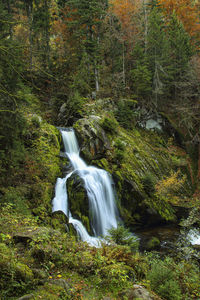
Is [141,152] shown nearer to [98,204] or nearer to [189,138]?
[98,204]

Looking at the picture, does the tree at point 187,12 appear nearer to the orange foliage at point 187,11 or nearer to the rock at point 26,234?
the orange foliage at point 187,11

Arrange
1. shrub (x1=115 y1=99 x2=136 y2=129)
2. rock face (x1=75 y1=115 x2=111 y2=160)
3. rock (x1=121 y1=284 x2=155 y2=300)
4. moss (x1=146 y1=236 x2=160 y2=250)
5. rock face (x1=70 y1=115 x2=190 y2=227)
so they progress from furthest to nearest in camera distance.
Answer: shrub (x1=115 y1=99 x2=136 y2=129) < rock face (x1=75 y1=115 x2=111 y2=160) < rock face (x1=70 y1=115 x2=190 y2=227) < moss (x1=146 y1=236 x2=160 y2=250) < rock (x1=121 y1=284 x2=155 y2=300)

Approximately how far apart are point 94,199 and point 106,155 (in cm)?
398

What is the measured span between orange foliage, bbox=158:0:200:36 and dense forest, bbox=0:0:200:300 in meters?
0.12

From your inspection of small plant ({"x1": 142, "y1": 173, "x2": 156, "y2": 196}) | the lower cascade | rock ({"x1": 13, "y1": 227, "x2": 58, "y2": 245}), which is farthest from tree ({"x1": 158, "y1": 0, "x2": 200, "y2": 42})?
rock ({"x1": 13, "y1": 227, "x2": 58, "y2": 245})

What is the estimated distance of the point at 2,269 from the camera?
3.18 meters

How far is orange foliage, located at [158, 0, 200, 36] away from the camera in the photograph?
1083 inches

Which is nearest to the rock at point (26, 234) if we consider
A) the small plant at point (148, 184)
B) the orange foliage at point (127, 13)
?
the small plant at point (148, 184)

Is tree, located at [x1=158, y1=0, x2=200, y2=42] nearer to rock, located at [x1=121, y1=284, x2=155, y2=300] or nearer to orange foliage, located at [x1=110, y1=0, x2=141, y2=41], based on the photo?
orange foliage, located at [x1=110, y1=0, x2=141, y2=41]

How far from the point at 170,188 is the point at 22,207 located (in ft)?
37.2

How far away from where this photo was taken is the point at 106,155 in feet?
45.6

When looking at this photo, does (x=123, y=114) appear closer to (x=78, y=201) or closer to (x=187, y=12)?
(x=78, y=201)

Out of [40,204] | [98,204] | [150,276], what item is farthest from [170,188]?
[150,276]

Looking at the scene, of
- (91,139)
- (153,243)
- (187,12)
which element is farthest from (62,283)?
(187,12)
